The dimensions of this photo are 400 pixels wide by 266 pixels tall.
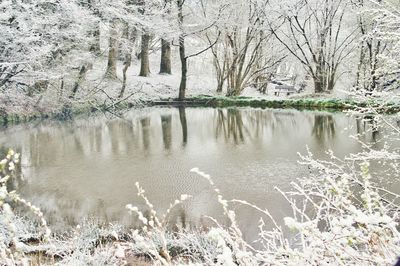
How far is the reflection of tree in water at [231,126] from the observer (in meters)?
12.6

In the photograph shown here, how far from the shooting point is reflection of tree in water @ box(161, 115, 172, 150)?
11445mm

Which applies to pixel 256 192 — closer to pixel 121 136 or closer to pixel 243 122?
pixel 121 136

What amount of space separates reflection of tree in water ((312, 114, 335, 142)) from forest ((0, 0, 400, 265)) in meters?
0.05

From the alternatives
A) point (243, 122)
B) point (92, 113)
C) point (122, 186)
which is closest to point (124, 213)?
point (122, 186)

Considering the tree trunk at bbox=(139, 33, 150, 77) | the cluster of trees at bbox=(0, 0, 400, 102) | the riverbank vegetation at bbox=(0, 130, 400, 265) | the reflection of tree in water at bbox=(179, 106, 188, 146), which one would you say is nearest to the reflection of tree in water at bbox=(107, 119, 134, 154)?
the reflection of tree in water at bbox=(179, 106, 188, 146)

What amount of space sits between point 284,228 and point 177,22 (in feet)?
61.9

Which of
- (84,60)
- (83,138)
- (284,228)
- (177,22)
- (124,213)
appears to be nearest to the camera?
(284,228)

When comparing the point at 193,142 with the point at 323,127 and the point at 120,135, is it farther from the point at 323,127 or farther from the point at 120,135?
the point at 323,127

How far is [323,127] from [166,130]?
4.64 metres

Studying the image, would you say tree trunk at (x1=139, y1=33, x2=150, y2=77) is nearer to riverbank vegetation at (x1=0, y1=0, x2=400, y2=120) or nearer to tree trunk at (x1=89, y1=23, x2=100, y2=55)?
riverbank vegetation at (x1=0, y1=0, x2=400, y2=120)

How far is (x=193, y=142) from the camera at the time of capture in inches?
455

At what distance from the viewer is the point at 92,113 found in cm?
1873

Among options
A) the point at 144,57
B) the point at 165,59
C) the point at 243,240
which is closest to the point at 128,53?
the point at 144,57

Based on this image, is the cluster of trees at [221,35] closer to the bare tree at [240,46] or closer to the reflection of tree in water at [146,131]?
the bare tree at [240,46]
